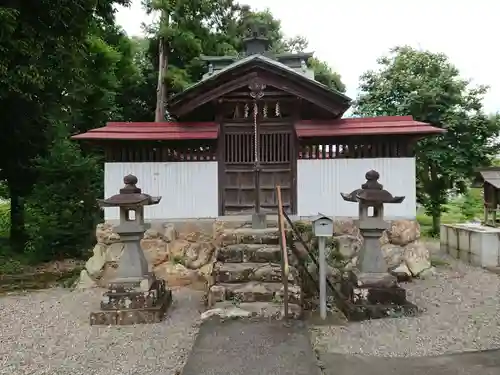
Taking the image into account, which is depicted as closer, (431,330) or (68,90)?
(431,330)

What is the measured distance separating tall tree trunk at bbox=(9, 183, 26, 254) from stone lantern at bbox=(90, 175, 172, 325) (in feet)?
28.5

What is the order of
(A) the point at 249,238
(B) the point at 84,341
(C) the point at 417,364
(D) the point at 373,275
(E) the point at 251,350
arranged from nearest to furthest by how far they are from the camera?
(C) the point at 417,364 → (E) the point at 251,350 → (B) the point at 84,341 → (D) the point at 373,275 → (A) the point at 249,238

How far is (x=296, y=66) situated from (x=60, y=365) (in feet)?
32.9

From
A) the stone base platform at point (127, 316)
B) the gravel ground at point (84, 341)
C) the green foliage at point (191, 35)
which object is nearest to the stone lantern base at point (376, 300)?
the gravel ground at point (84, 341)

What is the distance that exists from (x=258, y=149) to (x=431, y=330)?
14.5 feet

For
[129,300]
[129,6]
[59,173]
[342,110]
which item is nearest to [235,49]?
[129,6]

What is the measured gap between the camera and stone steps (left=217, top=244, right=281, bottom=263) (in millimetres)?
7000

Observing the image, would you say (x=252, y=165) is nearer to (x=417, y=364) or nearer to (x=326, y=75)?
(x=417, y=364)

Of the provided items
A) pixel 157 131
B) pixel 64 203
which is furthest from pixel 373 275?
pixel 64 203

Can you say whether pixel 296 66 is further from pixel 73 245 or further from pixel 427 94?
pixel 73 245

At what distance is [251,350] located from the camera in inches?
187

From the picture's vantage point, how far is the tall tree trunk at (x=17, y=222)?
1368cm

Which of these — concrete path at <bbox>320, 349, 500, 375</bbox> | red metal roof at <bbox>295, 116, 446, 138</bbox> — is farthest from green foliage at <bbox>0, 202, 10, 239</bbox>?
concrete path at <bbox>320, 349, 500, 375</bbox>

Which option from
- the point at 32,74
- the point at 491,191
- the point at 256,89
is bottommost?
the point at 491,191
